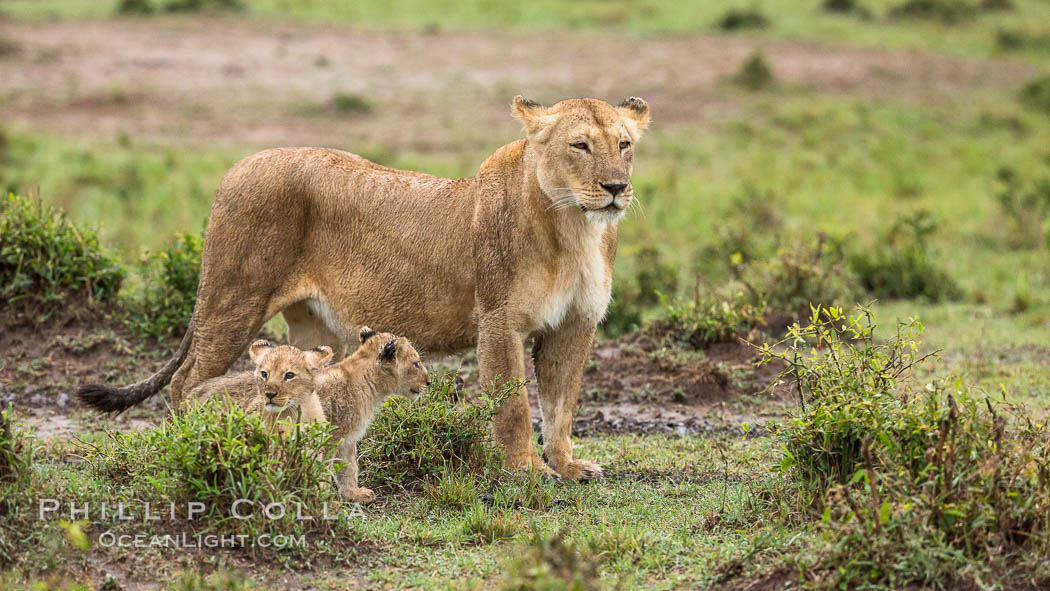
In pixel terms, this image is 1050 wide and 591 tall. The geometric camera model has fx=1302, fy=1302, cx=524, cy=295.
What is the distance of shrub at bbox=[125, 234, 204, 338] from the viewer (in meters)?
8.52

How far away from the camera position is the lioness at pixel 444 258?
6.14 metres

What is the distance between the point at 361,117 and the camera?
18062mm

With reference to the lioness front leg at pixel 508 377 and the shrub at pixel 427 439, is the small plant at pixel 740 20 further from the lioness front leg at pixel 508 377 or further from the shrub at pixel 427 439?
the shrub at pixel 427 439

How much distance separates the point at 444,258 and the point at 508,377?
0.70 meters

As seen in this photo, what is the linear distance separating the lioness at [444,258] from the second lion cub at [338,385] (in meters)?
0.44

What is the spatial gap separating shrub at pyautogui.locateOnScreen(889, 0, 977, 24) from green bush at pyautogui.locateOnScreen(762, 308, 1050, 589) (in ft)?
74.0

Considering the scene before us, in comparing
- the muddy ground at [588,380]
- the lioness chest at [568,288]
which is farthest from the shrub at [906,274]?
the lioness chest at [568,288]

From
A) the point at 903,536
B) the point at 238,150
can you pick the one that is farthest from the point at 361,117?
the point at 903,536

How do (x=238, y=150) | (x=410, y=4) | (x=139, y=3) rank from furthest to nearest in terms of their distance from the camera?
(x=410, y=4)
(x=139, y=3)
(x=238, y=150)

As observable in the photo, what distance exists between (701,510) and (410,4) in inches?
852

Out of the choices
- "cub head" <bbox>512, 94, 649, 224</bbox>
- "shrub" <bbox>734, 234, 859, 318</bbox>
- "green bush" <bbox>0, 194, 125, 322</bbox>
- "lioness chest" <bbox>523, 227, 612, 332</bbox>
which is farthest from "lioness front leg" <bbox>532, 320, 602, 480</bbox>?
"green bush" <bbox>0, 194, 125, 322</bbox>

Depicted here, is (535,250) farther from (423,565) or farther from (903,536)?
(903,536)

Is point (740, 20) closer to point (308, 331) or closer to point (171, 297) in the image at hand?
point (171, 297)

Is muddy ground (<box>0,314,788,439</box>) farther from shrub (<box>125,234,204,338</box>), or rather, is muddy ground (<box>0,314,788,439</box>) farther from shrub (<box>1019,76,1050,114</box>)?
shrub (<box>1019,76,1050,114</box>)
